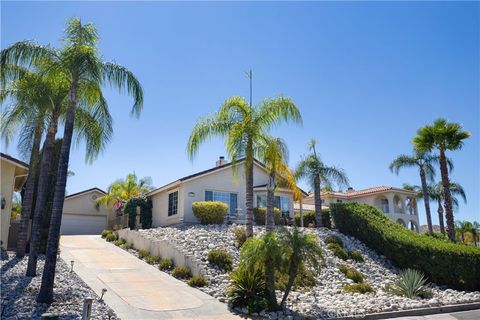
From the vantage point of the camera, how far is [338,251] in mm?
19797

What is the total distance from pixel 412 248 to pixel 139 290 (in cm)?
1264

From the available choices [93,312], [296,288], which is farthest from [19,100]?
[296,288]

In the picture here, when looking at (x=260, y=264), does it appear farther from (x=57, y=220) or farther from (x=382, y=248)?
(x=382, y=248)

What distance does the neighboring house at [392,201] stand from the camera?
136ft

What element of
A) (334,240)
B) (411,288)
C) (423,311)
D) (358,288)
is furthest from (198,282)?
(334,240)

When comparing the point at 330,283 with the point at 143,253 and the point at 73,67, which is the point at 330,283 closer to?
the point at 143,253

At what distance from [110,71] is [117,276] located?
7.72m

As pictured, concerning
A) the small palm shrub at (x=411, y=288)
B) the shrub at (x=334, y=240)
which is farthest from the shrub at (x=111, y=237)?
the small palm shrub at (x=411, y=288)

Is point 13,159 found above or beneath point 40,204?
above

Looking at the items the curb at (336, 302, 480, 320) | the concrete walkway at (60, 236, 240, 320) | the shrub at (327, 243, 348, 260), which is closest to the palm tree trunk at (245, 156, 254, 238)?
the concrete walkway at (60, 236, 240, 320)

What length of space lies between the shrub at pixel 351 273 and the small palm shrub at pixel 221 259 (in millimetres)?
5050

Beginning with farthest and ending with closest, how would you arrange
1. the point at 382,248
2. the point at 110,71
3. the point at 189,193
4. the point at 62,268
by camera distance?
1. the point at 189,193
2. the point at 382,248
3. the point at 62,268
4. the point at 110,71

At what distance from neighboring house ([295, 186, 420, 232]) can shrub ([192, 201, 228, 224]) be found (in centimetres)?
1767

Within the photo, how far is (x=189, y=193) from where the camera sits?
2661cm
